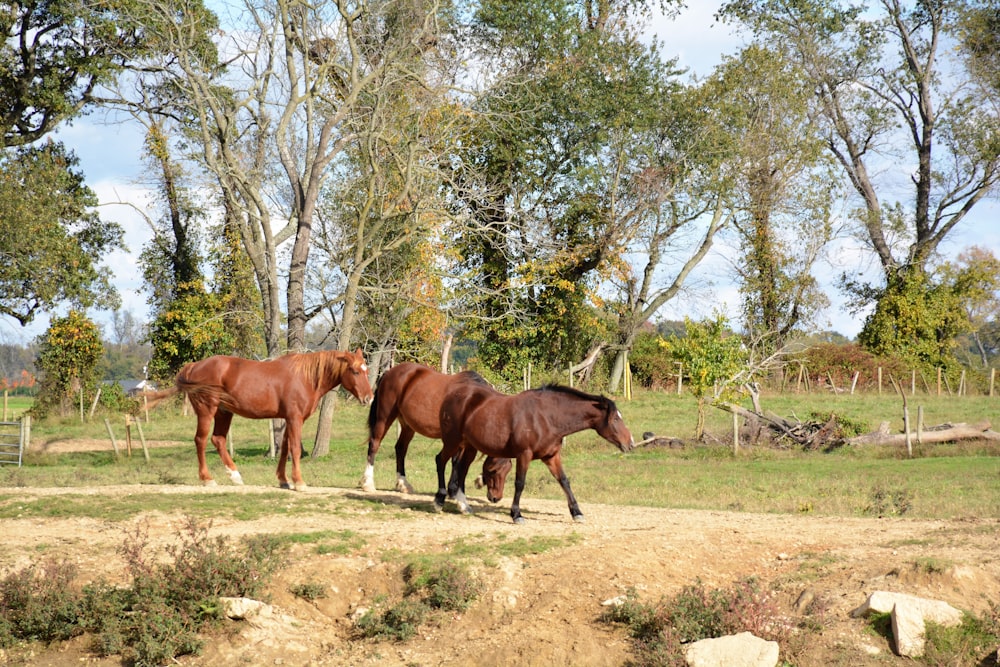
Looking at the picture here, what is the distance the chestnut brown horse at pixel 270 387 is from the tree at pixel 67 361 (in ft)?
83.2

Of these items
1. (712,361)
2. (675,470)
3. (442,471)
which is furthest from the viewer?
(712,361)

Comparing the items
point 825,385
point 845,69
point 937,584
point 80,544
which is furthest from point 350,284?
point 845,69

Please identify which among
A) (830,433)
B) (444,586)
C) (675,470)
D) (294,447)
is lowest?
(444,586)

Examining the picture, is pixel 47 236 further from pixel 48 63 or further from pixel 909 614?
pixel 909 614

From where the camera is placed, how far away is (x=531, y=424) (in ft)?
40.9

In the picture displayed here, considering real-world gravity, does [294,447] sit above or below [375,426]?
below

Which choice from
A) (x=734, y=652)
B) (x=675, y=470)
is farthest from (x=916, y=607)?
(x=675, y=470)

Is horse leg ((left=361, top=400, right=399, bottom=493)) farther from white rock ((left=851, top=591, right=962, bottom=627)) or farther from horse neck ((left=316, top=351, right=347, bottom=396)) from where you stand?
white rock ((left=851, top=591, right=962, bottom=627))

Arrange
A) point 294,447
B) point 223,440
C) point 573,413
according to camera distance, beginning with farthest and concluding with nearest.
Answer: point 223,440 < point 294,447 < point 573,413

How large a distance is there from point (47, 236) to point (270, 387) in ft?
70.5

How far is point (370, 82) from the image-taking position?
2683 centimetres

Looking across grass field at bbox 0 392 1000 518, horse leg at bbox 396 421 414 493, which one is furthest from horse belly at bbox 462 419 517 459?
horse leg at bbox 396 421 414 493

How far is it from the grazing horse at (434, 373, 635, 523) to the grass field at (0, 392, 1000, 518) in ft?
5.92

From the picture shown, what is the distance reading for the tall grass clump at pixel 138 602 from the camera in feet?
31.5
